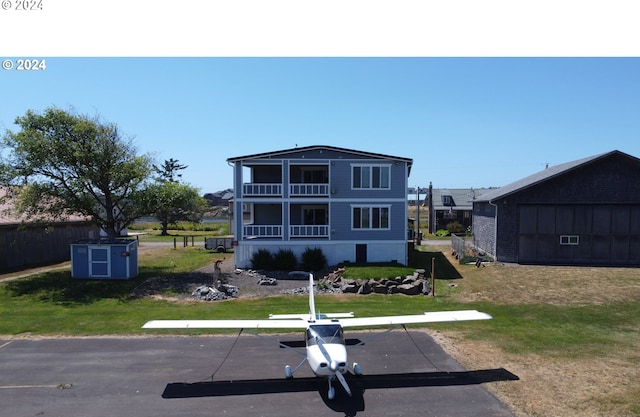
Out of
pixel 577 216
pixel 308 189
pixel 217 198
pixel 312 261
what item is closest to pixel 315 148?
pixel 308 189

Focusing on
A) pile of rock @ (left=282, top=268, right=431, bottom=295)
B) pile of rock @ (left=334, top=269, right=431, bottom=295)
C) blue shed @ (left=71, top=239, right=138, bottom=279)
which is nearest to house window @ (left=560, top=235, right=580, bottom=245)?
pile of rock @ (left=282, top=268, right=431, bottom=295)

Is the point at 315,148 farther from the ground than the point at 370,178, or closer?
farther from the ground

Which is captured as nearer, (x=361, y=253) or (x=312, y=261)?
(x=312, y=261)

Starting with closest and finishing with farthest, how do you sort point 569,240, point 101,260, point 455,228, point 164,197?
1. point 101,260
2. point 164,197
3. point 569,240
4. point 455,228

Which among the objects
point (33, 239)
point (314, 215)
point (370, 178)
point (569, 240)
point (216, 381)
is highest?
point (370, 178)

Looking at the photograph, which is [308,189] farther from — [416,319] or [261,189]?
[416,319]

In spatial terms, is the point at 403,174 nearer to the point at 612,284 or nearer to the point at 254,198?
the point at 254,198

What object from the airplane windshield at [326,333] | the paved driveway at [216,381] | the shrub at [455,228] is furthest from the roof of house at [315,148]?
the shrub at [455,228]

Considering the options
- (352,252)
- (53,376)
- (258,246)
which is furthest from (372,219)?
(53,376)

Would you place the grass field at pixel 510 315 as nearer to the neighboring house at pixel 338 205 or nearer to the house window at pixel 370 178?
the neighboring house at pixel 338 205
